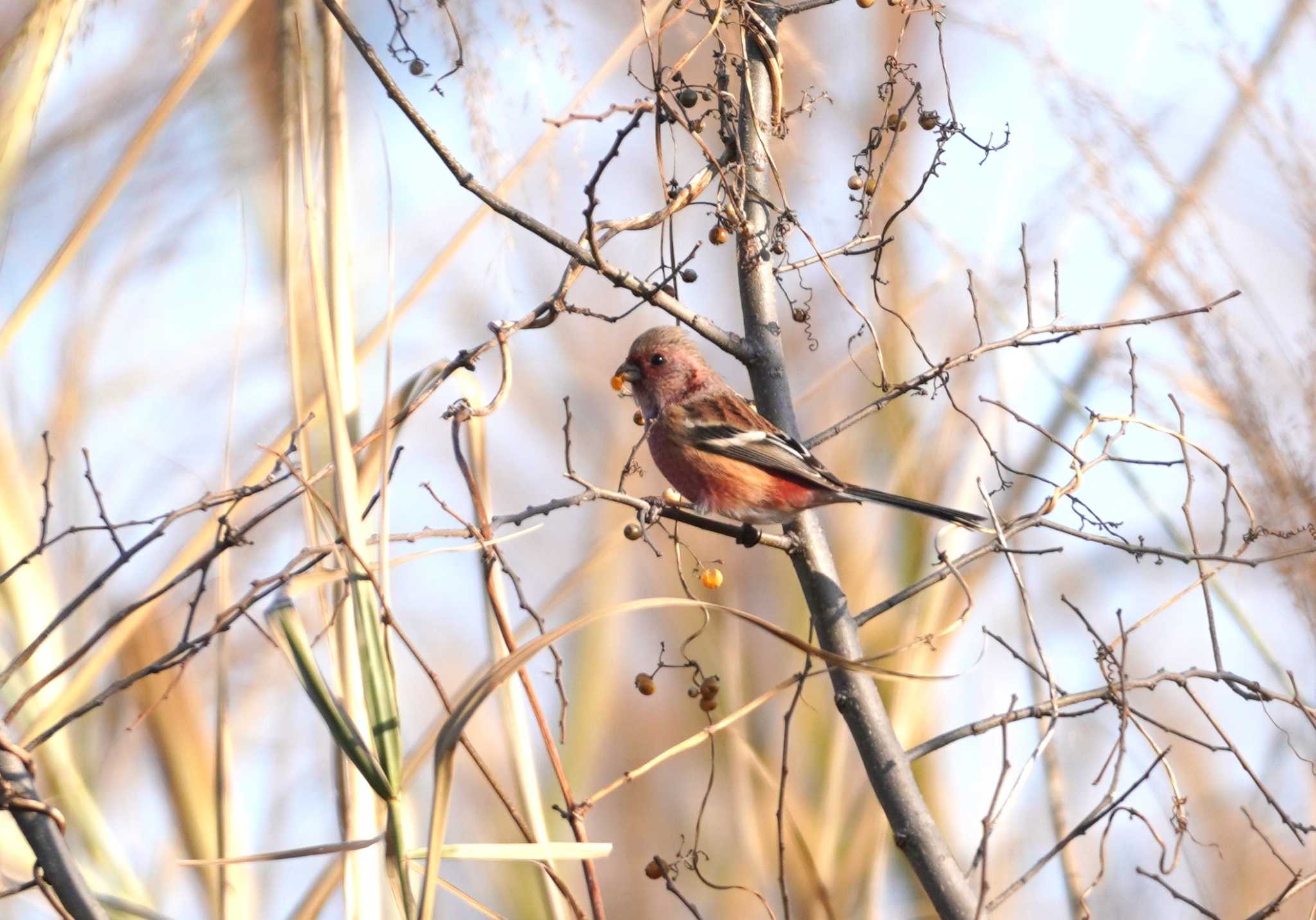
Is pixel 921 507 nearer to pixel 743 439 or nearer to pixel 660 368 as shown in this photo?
pixel 743 439

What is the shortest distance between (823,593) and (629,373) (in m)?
1.38

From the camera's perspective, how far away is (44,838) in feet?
4.67

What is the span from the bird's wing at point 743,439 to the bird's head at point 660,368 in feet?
0.23

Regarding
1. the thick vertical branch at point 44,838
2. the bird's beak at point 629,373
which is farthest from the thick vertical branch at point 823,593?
the thick vertical branch at point 44,838

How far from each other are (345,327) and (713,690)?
958 mm

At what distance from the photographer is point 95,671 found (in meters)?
1.92

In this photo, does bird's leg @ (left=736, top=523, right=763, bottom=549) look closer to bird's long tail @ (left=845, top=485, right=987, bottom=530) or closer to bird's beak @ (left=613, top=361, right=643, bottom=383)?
bird's long tail @ (left=845, top=485, right=987, bottom=530)

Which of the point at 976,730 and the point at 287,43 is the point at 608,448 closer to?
the point at 976,730

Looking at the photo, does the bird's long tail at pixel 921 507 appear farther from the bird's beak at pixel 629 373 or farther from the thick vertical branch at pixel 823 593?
the bird's beak at pixel 629 373

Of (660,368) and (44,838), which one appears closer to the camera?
(44,838)

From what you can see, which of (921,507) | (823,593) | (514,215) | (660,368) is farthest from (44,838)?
(660,368)

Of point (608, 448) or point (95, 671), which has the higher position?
point (608, 448)

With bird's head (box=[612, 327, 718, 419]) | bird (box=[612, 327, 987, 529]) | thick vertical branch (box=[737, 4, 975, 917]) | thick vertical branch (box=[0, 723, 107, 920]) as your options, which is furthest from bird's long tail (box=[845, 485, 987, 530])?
thick vertical branch (box=[0, 723, 107, 920])

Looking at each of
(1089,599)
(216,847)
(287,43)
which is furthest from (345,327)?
(1089,599)
